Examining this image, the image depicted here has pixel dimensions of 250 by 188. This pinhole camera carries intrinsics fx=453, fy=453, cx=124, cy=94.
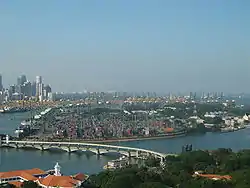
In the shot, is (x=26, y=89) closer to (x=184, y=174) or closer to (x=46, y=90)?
(x=46, y=90)

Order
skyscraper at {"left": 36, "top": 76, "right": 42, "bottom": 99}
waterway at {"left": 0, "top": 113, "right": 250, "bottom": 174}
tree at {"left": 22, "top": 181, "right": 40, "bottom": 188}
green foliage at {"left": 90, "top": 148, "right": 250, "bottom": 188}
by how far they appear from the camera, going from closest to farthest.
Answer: green foliage at {"left": 90, "top": 148, "right": 250, "bottom": 188}, tree at {"left": 22, "top": 181, "right": 40, "bottom": 188}, waterway at {"left": 0, "top": 113, "right": 250, "bottom": 174}, skyscraper at {"left": 36, "top": 76, "right": 42, "bottom": 99}

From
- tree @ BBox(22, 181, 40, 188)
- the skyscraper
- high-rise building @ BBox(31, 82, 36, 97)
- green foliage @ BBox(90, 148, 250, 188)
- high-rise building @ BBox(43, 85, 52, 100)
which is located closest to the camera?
green foliage @ BBox(90, 148, 250, 188)

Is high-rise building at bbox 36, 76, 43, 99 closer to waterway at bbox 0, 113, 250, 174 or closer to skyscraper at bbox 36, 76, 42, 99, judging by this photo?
skyscraper at bbox 36, 76, 42, 99

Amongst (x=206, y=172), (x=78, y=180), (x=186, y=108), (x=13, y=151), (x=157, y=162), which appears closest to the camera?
(x=78, y=180)

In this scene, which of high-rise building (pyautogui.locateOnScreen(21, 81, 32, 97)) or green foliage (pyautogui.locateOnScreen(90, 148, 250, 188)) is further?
high-rise building (pyautogui.locateOnScreen(21, 81, 32, 97))

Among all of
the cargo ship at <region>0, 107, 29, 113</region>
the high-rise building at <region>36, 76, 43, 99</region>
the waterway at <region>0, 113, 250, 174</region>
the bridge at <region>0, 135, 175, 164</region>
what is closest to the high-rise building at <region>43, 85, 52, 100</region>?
the high-rise building at <region>36, 76, 43, 99</region>

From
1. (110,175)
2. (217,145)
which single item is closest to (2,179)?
(110,175)

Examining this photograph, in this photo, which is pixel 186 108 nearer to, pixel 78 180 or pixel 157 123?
pixel 157 123
